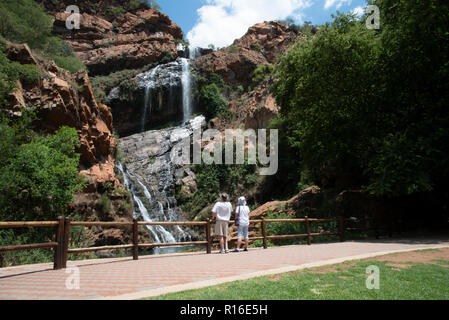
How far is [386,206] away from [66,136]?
60.0 ft

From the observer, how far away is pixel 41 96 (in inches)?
676

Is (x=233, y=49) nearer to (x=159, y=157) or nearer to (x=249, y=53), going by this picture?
(x=249, y=53)

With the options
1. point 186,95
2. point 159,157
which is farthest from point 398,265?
→ point 186,95

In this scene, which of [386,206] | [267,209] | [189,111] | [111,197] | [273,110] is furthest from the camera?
[189,111]

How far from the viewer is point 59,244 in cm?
680

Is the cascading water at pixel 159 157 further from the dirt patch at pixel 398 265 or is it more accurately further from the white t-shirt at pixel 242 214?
the dirt patch at pixel 398 265

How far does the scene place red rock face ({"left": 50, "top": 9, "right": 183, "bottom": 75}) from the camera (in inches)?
1692

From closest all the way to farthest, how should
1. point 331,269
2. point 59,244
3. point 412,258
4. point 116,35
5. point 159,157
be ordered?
point 331,269 → point 59,244 → point 412,258 → point 159,157 → point 116,35

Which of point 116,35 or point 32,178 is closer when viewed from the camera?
point 32,178

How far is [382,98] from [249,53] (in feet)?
113

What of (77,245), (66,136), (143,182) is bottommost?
(77,245)

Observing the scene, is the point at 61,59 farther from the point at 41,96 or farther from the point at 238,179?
the point at 238,179

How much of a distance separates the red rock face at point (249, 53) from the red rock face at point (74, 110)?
81.9 ft
